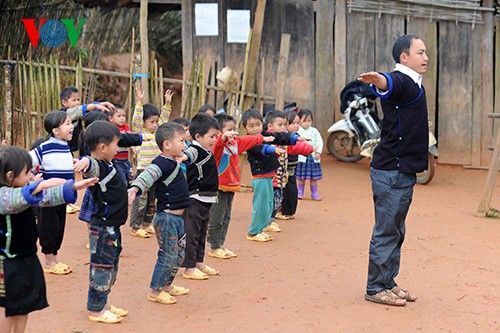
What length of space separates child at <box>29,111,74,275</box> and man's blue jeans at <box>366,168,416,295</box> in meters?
2.47

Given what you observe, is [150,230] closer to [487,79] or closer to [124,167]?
[124,167]

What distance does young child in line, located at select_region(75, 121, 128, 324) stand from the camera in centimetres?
529

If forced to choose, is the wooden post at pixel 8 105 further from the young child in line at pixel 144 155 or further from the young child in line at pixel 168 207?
the young child in line at pixel 168 207

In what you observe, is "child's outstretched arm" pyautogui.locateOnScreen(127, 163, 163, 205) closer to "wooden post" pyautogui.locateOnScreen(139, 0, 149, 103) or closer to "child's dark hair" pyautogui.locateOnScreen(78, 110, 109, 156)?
"child's dark hair" pyautogui.locateOnScreen(78, 110, 109, 156)

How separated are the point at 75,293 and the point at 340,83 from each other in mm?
7797

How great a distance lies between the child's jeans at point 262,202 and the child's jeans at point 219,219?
0.71 metres

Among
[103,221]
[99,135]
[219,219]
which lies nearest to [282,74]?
[219,219]

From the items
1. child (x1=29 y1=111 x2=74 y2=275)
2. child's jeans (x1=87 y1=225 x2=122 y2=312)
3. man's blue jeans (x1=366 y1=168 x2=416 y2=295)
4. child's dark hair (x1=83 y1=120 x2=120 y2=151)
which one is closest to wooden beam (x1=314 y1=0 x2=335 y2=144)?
child (x1=29 y1=111 x2=74 y2=275)

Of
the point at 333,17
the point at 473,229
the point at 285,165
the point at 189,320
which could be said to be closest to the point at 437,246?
the point at 473,229

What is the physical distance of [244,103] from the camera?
10.9 meters

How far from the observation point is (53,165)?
6.43 m

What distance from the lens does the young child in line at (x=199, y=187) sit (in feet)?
21.0

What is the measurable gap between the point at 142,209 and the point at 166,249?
2.33m

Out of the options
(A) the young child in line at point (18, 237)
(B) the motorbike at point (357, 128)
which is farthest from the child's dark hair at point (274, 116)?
(B) the motorbike at point (357, 128)
